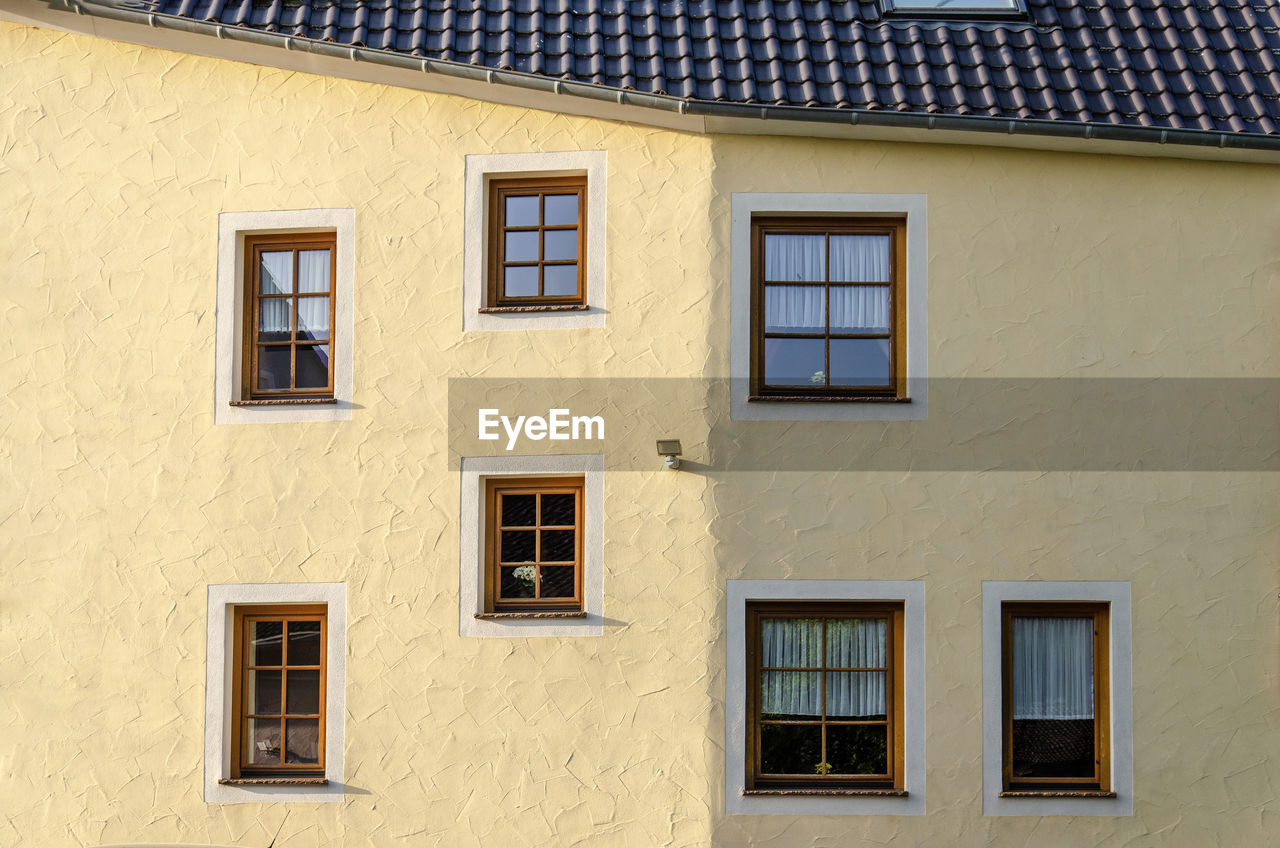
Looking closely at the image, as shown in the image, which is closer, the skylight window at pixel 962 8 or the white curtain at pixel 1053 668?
the white curtain at pixel 1053 668

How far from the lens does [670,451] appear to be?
392 inches

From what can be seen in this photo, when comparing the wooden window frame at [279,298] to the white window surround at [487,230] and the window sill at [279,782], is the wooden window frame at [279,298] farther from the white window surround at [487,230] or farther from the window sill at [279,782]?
the window sill at [279,782]

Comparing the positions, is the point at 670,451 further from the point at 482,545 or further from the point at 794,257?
the point at 794,257

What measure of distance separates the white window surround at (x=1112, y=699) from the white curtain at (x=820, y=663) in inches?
30.8

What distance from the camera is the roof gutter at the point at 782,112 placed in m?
9.73

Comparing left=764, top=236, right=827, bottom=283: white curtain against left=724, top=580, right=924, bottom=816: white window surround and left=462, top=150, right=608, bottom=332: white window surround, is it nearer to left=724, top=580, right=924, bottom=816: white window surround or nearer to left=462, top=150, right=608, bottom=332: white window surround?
left=462, top=150, right=608, bottom=332: white window surround

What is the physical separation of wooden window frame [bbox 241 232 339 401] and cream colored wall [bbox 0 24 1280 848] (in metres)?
0.30

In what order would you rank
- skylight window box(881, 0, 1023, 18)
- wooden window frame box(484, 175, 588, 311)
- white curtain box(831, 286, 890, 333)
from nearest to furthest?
1. white curtain box(831, 286, 890, 333)
2. wooden window frame box(484, 175, 588, 311)
3. skylight window box(881, 0, 1023, 18)

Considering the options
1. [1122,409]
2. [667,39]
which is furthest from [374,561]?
[1122,409]

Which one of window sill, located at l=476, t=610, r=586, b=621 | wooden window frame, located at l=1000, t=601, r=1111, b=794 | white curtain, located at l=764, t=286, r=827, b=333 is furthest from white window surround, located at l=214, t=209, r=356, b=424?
wooden window frame, located at l=1000, t=601, r=1111, b=794

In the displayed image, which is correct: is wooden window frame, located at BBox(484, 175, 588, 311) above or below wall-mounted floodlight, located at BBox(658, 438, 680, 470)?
above

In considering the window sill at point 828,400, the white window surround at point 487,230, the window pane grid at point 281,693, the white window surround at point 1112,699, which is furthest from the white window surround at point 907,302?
the window pane grid at point 281,693

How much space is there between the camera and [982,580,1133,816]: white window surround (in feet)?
32.2

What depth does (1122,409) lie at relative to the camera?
10016 mm
